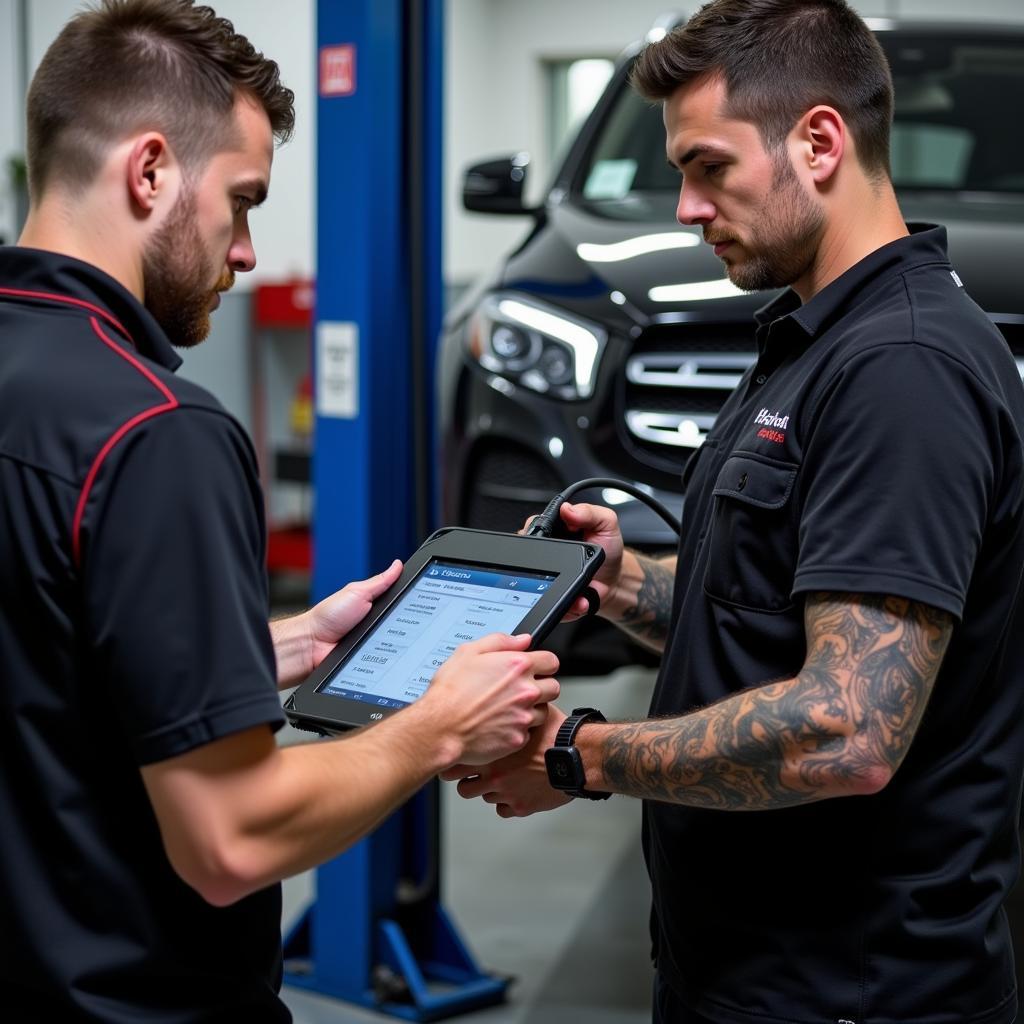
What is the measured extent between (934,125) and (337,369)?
1731 mm

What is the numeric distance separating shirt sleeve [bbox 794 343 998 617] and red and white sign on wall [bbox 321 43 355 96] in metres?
1.82

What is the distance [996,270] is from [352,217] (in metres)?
1.29

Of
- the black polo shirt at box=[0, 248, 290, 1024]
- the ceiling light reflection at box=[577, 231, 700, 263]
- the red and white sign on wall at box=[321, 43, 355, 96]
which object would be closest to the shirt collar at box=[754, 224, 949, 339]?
the black polo shirt at box=[0, 248, 290, 1024]

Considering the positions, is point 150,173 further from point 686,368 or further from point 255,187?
point 686,368

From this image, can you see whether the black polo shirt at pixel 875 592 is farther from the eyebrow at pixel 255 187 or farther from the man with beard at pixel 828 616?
the eyebrow at pixel 255 187

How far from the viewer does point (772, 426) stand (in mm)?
1550

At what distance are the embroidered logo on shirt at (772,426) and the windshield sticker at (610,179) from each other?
210cm

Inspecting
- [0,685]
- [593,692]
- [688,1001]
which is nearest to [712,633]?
[688,1001]

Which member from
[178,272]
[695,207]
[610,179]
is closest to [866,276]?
[695,207]

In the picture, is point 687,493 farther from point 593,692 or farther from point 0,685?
point 593,692

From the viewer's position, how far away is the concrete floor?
314 centimetres

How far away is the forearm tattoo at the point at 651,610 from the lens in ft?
6.47

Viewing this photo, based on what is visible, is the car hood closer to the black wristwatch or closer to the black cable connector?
the black cable connector

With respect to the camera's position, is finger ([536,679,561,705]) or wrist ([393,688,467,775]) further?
finger ([536,679,561,705])
